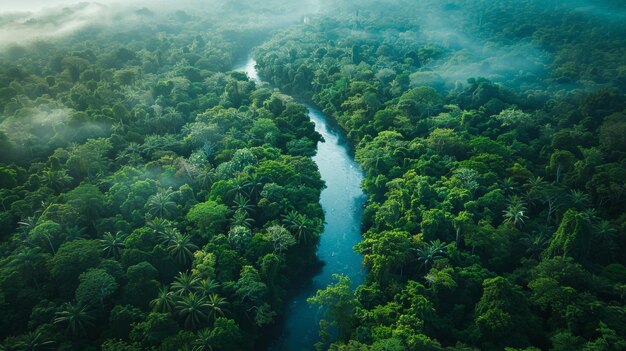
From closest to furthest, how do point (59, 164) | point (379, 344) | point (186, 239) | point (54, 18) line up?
1. point (379, 344)
2. point (186, 239)
3. point (59, 164)
4. point (54, 18)

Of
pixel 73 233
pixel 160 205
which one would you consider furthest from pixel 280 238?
pixel 73 233

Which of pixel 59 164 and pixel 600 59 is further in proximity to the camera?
pixel 600 59

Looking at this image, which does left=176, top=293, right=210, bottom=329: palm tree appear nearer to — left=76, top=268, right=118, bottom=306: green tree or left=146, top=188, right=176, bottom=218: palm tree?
left=76, top=268, right=118, bottom=306: green tree

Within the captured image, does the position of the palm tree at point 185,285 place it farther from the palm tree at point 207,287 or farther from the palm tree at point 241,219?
the palm tree at point 241,219

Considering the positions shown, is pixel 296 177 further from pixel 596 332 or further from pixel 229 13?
pixel 229 13

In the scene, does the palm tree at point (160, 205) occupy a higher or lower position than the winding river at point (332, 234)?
higher

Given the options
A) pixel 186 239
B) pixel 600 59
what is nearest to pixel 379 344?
pixel 186 239

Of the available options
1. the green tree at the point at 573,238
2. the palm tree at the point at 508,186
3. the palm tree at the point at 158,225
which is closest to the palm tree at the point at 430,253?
the green tree at the point at 573,238

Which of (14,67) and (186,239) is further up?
(14,67)
